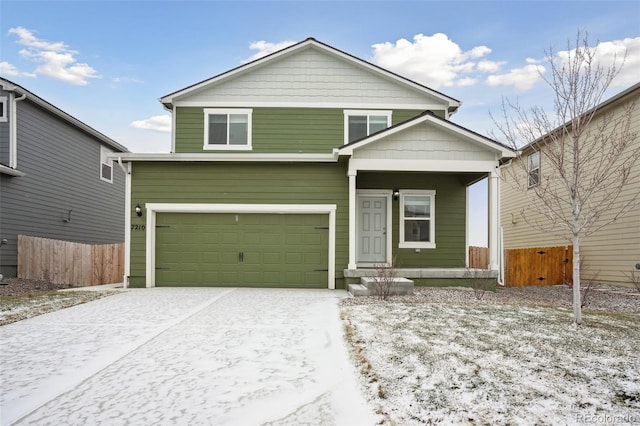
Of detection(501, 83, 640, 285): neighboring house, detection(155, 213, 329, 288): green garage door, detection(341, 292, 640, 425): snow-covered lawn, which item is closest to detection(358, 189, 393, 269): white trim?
detection(155, 213, 329, 288): green garage door

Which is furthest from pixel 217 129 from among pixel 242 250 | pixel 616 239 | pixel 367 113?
pixel 616 239

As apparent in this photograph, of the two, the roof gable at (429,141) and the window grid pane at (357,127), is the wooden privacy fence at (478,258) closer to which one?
the roof gable at (429,141)

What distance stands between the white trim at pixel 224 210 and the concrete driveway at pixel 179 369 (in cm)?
389

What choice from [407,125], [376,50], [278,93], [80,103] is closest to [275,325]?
[407,125]

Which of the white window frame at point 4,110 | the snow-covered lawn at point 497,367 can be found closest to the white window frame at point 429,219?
the snow-covered lawn at point 497,367

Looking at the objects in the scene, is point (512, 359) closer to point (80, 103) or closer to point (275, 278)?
point (275, 278)

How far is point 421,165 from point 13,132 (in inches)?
517

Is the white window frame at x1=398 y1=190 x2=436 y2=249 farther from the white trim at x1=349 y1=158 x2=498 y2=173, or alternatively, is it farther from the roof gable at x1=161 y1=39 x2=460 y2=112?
the roof gable at x1=161 y1=39 x2=460 y2=112

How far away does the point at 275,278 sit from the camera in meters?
11.7

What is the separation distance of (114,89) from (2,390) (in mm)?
18125

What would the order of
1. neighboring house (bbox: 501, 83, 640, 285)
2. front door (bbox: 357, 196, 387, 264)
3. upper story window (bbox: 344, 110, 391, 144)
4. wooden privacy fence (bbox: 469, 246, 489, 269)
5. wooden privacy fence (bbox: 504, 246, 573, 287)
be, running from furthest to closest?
wooden privacy fence (bbox: 469, 246, 489, 269), wooden privacy fence (bbox: 504, 246, 573, 287), upper story window (bbox: 344, 110, 391, 144), front door (bbox: 357, 196, 387, 264), neighboring house (bbox: 501, 83, 640, 285)

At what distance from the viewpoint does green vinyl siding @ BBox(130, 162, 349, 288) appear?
11719mm

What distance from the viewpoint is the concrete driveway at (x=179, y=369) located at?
11.2 ft
